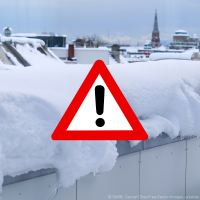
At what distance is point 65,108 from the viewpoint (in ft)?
7.73

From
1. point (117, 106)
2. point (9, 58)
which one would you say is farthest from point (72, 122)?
point (9, 58)

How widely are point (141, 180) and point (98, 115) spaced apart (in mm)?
1365

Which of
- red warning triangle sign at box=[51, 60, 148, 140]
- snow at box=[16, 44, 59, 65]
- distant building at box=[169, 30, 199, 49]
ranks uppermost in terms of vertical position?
red warning triangle sign at box=[51, 60, 148, 140]

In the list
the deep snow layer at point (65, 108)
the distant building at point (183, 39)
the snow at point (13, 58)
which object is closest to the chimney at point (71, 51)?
the snow at point (13, 58)

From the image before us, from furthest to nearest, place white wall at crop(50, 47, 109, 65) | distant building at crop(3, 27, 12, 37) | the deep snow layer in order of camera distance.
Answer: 1. white wall at crop(50, 47, 109, 65)
2. distant building at crop(3, 27, 12, 37)
3. the deep snow layer

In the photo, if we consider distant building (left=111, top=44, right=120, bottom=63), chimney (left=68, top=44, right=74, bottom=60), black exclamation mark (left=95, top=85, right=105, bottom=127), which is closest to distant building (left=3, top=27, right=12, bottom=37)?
chimney (left=68, top=44, right=74, bottom=60)

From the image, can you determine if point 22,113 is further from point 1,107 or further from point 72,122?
point 72,122

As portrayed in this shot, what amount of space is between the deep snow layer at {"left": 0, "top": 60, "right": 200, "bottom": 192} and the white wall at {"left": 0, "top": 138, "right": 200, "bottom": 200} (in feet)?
0.71

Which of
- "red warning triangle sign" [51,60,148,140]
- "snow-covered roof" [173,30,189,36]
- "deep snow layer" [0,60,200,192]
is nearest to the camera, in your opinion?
"red warning triangle sign" [51,60,148,140]

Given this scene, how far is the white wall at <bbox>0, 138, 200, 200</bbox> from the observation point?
2.33 m

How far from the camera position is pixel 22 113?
2.16m

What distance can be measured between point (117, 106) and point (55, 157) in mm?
581

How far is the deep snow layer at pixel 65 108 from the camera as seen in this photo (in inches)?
81.3

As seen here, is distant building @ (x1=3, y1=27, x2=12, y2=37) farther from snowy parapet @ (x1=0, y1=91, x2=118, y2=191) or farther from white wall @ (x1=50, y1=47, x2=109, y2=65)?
snowy parapet @ (x1=0, y1=91, x2=118, y2=191)
